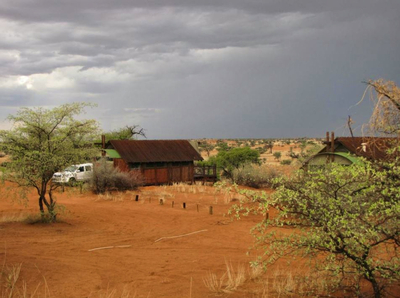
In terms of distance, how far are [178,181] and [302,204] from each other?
3073 centimetres

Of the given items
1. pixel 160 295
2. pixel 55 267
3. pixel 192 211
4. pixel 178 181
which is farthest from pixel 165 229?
pixel 178 181

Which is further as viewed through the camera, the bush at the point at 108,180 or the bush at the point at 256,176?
the bush at the point at 256,176

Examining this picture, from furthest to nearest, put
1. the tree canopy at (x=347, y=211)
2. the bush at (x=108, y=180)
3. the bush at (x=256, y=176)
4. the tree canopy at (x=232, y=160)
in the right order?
the tree canopy at (x=232, y=160)
the bush at (x=256, y=176)
the bush at (x=108, y=180)
the tree canopy at (x=347, y=211)

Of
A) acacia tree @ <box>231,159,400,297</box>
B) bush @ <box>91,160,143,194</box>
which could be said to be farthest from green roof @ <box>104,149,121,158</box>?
acacia tree @ <box>231,159,400,297</box>

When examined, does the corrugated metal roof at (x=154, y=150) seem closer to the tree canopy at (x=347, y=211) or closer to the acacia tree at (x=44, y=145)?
the acacia tree at (x=44, y=145)

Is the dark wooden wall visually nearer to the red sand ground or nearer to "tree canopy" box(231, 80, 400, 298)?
the red sand ground

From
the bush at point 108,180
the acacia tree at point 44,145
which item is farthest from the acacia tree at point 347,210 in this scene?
the bush at point 108,180

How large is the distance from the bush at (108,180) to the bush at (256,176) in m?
9.43

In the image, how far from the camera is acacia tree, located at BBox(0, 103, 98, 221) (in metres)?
16.5

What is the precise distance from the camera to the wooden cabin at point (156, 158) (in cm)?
3481

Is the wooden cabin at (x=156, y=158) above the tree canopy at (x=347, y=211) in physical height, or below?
above

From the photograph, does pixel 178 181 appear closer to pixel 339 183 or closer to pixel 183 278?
pixel 183 278

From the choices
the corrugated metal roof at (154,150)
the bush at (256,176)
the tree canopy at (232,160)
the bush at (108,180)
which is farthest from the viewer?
the tree canopy at (232,160)

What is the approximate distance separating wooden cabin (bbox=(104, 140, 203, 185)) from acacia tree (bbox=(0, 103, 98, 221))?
15937 mm
